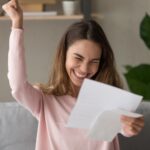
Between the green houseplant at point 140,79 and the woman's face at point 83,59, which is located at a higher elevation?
the woman's face at point 83,59

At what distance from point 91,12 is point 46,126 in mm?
1054

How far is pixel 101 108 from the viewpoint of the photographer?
102cm

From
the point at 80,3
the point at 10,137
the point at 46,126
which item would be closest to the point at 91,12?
the point at 80,3

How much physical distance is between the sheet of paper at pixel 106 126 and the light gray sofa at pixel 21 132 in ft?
1.43

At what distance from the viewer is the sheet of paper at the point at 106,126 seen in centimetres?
103

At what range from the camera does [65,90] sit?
1180 mm

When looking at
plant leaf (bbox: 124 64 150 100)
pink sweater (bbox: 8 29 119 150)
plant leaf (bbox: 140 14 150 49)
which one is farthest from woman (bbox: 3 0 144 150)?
plant leaf (bbox: 140 14 150 49)

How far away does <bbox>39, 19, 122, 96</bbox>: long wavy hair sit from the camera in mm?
1128

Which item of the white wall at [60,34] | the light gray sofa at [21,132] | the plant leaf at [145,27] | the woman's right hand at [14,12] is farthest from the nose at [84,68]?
the white wall at [60,34]

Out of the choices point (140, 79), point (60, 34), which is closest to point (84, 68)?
point (140, 79)

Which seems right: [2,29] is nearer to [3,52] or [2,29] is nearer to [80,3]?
[3,52]

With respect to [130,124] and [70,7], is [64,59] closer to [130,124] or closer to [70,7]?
[130,124]

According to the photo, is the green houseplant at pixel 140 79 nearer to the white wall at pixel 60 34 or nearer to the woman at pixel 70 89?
the white wall at pixel 60 34

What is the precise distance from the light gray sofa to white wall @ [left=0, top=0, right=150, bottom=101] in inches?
24.6
